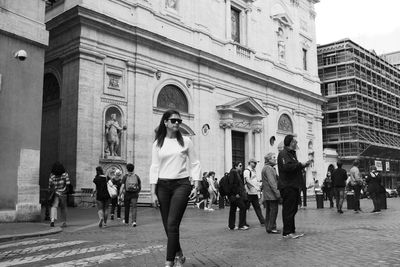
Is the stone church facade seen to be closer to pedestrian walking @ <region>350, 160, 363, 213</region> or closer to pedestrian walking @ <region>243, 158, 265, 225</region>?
pedestrian walking @ <region>243, 158, 265, 225</region>

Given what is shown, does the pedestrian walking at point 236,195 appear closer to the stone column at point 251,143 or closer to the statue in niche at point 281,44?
the stone column at point 251,143

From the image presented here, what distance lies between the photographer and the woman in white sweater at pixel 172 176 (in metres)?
5.07

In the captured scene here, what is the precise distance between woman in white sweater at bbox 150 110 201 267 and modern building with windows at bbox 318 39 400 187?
151ft

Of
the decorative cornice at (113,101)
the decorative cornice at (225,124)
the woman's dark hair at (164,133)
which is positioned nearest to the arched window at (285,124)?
the decorative cornice at (225,124)

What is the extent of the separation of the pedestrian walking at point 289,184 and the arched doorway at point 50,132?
1390 centimetres

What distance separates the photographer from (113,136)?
65.5 ft

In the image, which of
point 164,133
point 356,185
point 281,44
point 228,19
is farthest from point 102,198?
point 281,44

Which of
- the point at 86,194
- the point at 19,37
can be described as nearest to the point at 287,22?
the point at 86,194

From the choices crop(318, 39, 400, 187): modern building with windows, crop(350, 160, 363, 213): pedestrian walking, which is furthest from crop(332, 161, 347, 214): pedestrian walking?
crop(318, 39, 400, 187): modern building with windows

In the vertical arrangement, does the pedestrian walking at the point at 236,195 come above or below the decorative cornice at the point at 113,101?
below

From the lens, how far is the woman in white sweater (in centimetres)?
507

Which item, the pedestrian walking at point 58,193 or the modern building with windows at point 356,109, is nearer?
the pedestrian walking at point 58,193

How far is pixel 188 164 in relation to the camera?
547 centimetres

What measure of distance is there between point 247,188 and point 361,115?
43.9 meters
